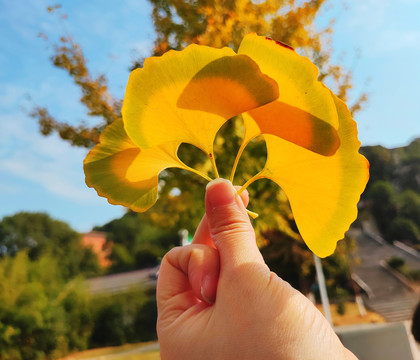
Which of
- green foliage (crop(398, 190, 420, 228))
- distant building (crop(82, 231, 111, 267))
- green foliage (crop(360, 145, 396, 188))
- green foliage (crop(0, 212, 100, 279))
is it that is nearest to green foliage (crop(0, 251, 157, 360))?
green foliage (crop(0, 212, 100, 279))

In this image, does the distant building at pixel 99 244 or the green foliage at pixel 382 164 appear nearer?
the green foliage at pixel 382 164

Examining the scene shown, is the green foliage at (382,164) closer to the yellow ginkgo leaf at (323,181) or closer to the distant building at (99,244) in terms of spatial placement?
the distant building at (99,244)

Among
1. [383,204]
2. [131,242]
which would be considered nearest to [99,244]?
[131,242]

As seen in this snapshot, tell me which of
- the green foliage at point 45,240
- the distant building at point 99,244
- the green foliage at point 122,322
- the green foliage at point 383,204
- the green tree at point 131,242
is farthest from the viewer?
the distant building at point 99,244

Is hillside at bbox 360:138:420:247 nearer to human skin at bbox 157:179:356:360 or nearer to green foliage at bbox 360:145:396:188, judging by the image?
green foliage at bbox 360:145:396:188

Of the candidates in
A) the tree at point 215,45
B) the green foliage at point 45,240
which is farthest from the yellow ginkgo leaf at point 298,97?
the green foliage at point 45,240

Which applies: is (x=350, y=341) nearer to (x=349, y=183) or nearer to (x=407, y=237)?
(x=349, y=183)

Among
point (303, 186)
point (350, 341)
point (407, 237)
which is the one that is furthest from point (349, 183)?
point (407, 237)
